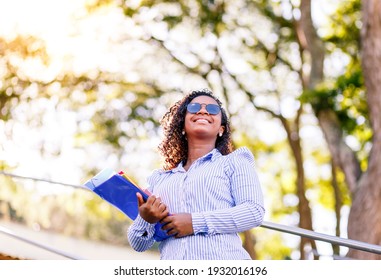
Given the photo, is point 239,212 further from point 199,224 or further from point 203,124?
point 203,124

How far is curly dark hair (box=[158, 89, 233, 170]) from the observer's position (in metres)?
3.07

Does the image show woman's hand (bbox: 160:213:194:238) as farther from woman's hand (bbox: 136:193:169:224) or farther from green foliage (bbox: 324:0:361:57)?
green foliage (bbox: 324:0:361:57)

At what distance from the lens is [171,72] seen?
50.5 ft

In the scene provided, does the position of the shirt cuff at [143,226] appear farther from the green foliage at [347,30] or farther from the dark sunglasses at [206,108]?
the green foliage at [347,30]

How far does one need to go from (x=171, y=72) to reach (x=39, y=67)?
8.70 ft


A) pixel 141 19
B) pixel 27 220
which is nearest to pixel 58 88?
pixel 141 19

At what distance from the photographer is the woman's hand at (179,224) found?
2.61 m

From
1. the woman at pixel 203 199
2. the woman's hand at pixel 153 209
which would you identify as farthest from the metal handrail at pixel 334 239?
the woman's hand at pixel 153 209

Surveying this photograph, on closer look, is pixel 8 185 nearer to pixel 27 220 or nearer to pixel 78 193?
pixel 27 220

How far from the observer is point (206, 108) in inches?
115

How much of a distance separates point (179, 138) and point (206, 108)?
26 cm

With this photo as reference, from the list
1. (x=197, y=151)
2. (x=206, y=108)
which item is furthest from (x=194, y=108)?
(x=197, y=151)

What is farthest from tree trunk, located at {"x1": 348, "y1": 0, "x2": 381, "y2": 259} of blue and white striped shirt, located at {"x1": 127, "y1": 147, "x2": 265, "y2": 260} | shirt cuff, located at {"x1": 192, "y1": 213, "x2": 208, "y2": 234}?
shirt cuff, located at {"x1": 192, "y1": 213, "x2": 208, "y2": 234}

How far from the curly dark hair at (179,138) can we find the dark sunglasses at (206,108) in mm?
92
